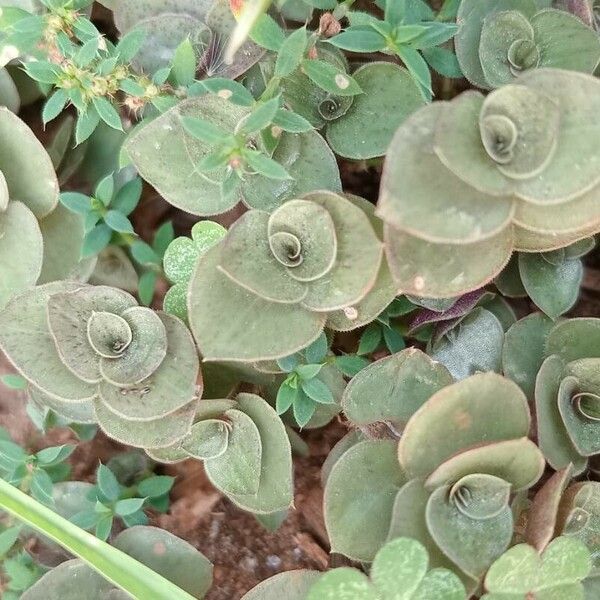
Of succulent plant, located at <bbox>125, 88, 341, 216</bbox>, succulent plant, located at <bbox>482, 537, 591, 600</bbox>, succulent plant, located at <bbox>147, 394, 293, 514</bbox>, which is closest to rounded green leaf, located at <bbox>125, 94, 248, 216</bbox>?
succulent plant, located at <bbox>125, 88, 341, 216</bbox>

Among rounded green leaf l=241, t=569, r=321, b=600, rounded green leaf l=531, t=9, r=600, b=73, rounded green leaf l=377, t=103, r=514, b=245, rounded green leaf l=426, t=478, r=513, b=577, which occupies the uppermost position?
rounded green leaf l=531, t=9, r=600, b=73

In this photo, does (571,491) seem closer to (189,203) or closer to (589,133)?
(589,133)

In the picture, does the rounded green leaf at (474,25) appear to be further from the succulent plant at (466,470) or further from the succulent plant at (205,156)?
the succulent plant at (466,470)

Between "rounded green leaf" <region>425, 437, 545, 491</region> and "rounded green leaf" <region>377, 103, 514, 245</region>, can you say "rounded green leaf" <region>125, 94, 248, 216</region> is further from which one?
"rounded green leaf" <region>425, 437, 545, 491</region>

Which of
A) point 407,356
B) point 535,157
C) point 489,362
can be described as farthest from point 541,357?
point 535,157

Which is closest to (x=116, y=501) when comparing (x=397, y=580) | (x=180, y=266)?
(x=180, y=266)

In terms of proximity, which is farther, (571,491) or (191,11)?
(191,11)

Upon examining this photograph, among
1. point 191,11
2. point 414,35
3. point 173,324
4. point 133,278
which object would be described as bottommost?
point 133,278
